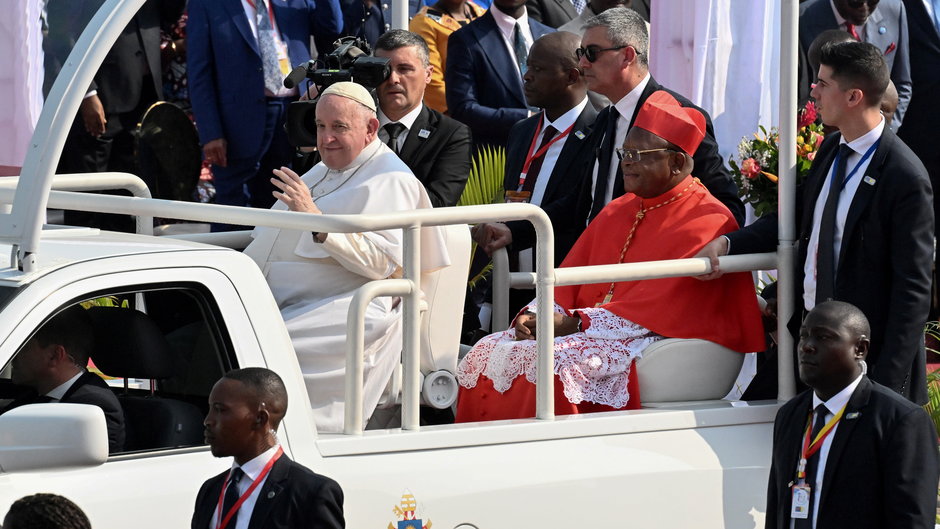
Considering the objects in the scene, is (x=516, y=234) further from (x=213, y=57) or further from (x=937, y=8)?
(x=937, y=8)

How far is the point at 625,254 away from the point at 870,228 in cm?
109

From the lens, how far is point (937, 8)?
1020 centimetres

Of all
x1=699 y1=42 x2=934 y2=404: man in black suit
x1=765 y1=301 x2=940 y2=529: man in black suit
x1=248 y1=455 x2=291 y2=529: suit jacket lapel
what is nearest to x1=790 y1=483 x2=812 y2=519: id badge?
x1=765 y1=301 x2=940 y2=529: man in black suit

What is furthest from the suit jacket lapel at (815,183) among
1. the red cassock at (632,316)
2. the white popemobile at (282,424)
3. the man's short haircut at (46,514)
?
the man's short haircut at (46,514)

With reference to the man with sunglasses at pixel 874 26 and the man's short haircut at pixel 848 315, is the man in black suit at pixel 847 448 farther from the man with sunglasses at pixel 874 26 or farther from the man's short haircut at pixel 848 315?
the man with sunglasses at pixel 874 26

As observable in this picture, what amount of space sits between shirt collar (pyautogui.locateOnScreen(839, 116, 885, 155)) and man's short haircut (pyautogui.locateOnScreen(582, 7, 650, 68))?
5.13 feet

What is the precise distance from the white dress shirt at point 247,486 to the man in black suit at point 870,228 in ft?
6.93

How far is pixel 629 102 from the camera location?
7.08m

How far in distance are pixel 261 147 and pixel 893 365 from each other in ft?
15.3

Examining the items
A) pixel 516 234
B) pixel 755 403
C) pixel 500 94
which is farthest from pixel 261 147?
pixel 755 403

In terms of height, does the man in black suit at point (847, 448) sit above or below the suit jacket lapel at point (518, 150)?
below

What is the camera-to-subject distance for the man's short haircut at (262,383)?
4.32 m

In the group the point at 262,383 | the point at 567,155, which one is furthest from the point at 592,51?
the point at 262,383

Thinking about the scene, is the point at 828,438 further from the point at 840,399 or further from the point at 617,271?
the point at 617,271
